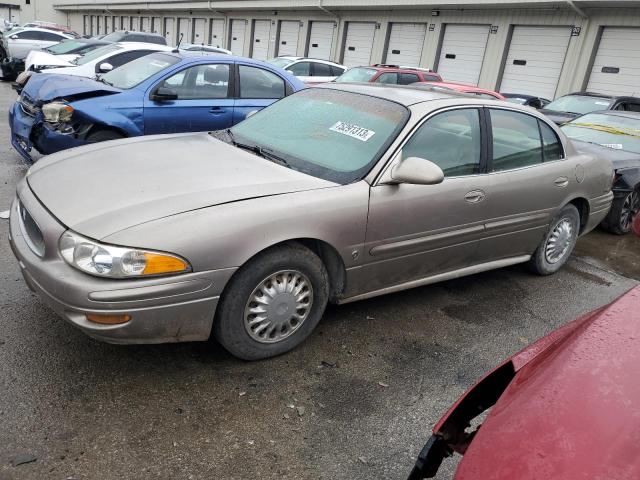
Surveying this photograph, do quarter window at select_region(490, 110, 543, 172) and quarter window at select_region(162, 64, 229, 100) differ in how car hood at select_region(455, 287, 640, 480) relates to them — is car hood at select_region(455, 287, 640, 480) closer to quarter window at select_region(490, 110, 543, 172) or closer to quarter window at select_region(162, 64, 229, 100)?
quarter window at select_region(490, 110, 543, 172)

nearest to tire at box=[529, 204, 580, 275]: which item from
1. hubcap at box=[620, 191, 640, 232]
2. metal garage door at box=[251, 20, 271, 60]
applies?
hubcap at box=[620, 191, 640, 232]

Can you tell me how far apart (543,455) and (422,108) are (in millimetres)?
2635

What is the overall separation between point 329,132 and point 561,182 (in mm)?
2138

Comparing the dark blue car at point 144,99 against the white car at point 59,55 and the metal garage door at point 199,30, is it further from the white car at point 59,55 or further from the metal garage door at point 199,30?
the metal garage door at point 199,30

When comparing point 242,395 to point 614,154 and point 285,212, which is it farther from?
point 614,154

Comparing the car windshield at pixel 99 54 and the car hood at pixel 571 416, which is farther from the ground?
the car hood at pixel 571 416

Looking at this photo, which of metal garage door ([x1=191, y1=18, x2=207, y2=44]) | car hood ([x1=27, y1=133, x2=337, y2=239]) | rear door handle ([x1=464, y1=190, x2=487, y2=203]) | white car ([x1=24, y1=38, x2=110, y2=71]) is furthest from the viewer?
metal garage door ([x1=191, y1=18, x2=207, y2=44])

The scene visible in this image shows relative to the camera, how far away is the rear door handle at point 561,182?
443 cm

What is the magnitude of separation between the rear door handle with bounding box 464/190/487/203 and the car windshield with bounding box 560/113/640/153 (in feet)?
14.0

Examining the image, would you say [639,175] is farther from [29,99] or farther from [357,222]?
[29,99]

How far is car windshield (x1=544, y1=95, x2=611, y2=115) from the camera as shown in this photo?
10781 mm

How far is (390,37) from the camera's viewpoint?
20.5 m

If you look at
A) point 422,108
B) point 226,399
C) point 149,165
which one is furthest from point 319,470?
point 422,108

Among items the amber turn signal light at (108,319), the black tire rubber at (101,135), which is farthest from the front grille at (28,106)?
the amber turn signal light at (108,319)
